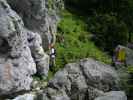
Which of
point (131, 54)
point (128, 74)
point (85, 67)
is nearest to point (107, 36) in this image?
point (131, 54)

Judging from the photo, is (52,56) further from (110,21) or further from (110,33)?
(110,21)

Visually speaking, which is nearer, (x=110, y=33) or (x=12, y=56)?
(x=12, y=56)

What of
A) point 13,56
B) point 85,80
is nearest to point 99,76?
point 85,80

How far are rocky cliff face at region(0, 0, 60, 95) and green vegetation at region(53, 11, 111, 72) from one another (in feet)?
5.58

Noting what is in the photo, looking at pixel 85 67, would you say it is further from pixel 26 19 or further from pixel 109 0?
pixel 109 0

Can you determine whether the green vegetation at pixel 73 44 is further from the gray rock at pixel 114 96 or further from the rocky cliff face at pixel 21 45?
the gray rock at pixel 114 96

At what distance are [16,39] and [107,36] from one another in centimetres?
806

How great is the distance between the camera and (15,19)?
49.8ft

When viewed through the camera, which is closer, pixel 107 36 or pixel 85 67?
pixel 85 67

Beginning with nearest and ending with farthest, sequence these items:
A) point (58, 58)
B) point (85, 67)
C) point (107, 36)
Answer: point (85, 67), point (58, 58), point (107, 36)

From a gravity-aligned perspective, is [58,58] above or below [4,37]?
below

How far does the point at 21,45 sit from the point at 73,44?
20.0ft

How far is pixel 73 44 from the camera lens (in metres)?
21.0

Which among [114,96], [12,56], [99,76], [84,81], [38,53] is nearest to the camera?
[114,96]
